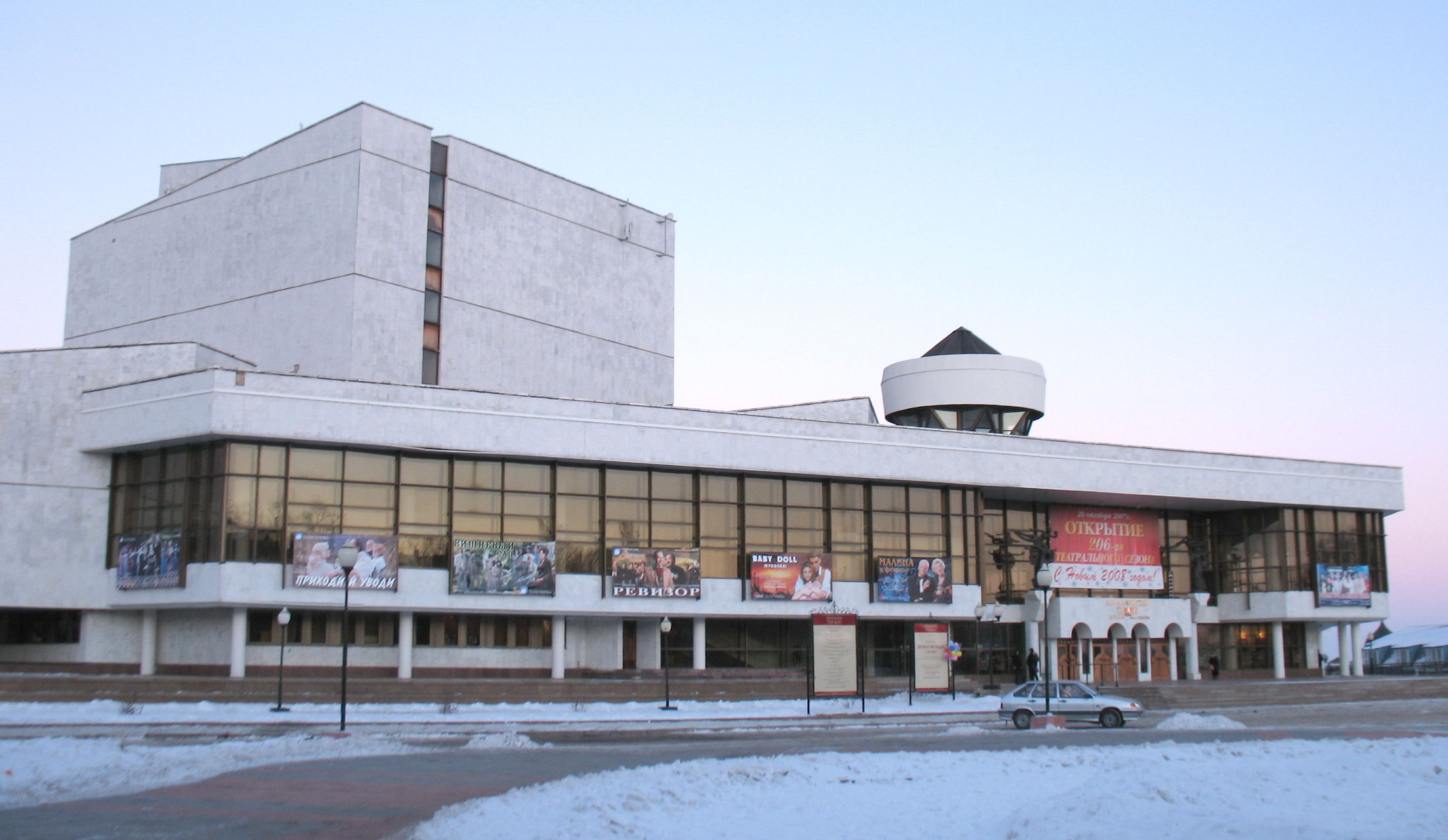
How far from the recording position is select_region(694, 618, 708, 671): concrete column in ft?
164

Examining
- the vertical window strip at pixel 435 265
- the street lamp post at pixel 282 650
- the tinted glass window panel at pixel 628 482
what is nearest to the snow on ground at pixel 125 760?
the street lamp post at pixel 282 650

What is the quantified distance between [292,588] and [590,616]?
1167 cm

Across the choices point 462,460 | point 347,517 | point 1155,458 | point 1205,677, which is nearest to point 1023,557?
point 1155,458

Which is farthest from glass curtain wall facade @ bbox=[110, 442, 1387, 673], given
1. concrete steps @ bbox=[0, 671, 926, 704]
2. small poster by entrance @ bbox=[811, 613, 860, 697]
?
small poster by entrance @ bbox=[811, 613, 860, 697]

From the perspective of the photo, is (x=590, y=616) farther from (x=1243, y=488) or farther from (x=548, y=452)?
(x=1243, y=488)

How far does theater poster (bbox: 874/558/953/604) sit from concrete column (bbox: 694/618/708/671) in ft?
25.2

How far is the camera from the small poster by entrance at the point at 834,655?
130 feet

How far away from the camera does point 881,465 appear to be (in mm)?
53719

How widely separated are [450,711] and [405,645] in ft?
26.6

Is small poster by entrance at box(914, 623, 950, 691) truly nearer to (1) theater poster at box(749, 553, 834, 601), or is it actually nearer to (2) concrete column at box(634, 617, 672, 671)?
(1) theater poster at box(749, 553, 834, 601)

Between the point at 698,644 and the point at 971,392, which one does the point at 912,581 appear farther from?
the point at 971,392

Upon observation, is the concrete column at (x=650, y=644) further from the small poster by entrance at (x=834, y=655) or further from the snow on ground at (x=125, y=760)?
the snow on ground at (x=125, y=760)

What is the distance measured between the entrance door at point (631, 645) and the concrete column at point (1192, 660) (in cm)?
2866

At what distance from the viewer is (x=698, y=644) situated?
50281 millimetres
